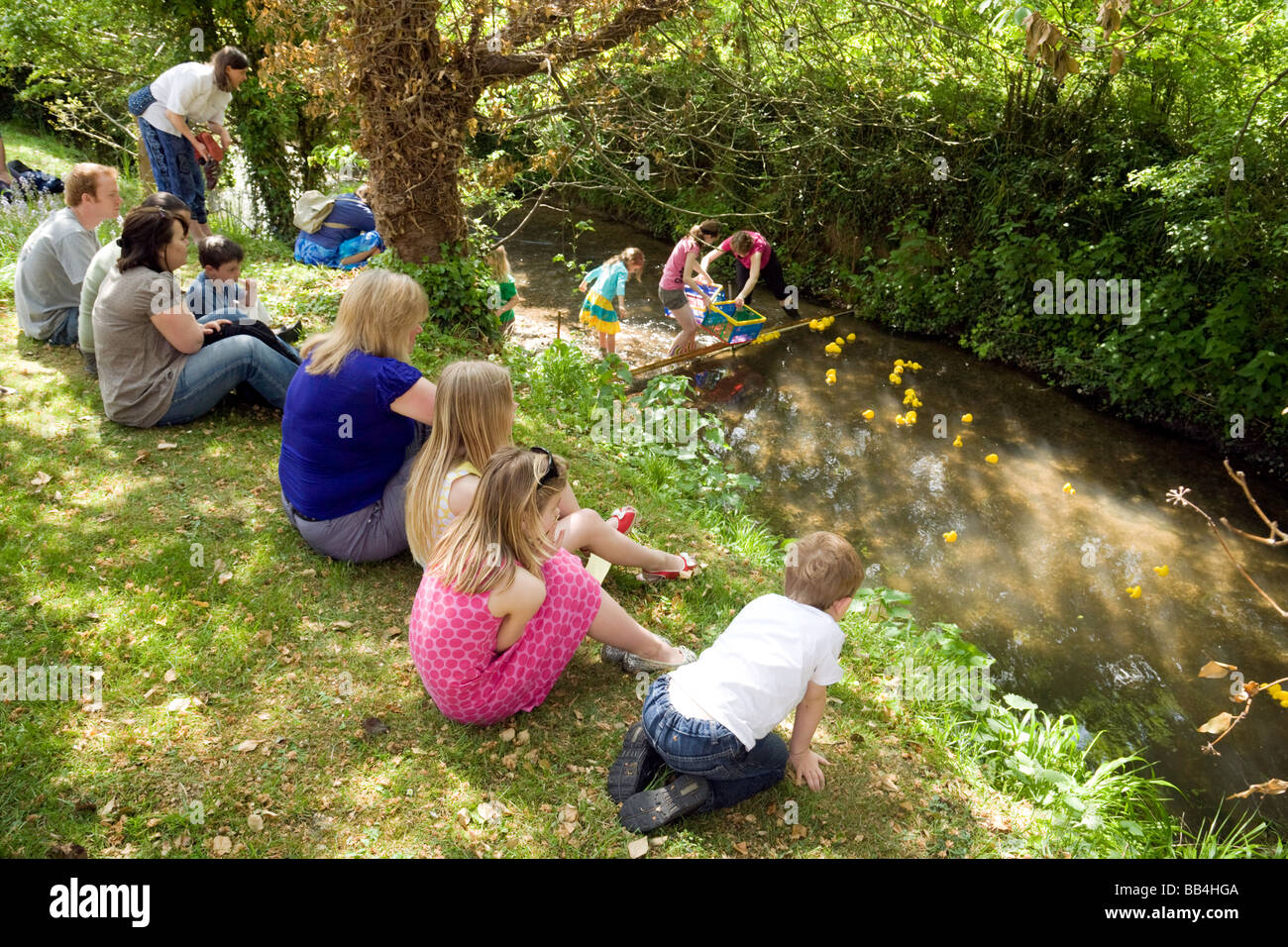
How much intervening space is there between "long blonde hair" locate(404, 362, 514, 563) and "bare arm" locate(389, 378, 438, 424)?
0.30 m

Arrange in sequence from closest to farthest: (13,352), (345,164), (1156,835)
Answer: (1156,835), (13,352), (345,164)

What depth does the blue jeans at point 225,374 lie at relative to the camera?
4832mm

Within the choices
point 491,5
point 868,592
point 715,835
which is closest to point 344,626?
point 715,835

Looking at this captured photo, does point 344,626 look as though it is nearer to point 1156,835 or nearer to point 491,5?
point 1156,835

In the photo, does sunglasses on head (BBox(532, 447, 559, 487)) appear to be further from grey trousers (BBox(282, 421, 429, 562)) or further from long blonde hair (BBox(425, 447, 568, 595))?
grey trousers (BBox(282, 421, 429, 562))

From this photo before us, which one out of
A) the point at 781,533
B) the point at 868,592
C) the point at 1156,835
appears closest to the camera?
the point at 1156,835

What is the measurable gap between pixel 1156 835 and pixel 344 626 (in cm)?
373

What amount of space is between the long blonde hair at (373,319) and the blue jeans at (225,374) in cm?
138

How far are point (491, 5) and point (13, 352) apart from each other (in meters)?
4.35

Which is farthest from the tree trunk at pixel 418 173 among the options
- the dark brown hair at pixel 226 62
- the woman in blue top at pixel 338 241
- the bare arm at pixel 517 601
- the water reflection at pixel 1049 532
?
the bare arm at pixel 517 601

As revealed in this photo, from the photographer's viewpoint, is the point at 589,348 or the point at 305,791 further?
the point at 589,348
